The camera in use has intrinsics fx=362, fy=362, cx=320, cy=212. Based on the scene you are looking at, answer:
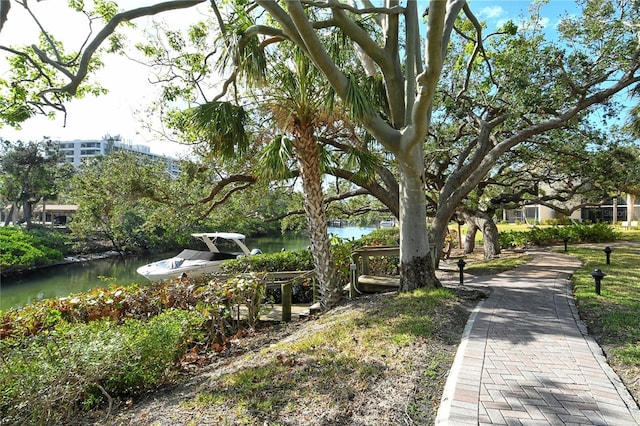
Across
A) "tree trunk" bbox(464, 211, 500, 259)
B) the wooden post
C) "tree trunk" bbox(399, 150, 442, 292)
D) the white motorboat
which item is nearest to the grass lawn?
"tree trunk" bbox(399, 150, 442, 292)

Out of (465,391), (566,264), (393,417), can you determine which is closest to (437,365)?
(465,391)

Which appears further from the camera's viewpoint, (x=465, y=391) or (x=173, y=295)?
(x=173, y=295)

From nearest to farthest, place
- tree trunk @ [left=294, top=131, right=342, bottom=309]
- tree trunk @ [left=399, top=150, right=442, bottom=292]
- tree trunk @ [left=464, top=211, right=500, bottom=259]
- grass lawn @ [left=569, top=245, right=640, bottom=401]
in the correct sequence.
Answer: grass lawn @ [left=569, top=245, right=640, bottom=401]
tree trunk @ [left=399, top=150, right=442, bottom=292]
tree trunk @ [left=294, top=131, right=342, bottom=309]
tree trunk @ [left=464, top=211, right=500, bottom=259]

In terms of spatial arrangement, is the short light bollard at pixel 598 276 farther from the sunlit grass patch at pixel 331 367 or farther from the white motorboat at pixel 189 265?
the white motorboat at pixel 189 265

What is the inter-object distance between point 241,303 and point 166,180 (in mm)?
5804

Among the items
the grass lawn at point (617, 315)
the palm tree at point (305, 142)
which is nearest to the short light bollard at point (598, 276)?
the grass lawn at point (617, 315)

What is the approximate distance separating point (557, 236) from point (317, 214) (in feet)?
60.1

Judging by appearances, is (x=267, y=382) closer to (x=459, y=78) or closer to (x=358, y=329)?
(x=358, y=329)

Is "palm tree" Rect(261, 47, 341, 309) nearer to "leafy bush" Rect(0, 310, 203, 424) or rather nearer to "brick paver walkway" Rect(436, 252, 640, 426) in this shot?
"brick paver walkway" Rect(436, 252, 640, 426)

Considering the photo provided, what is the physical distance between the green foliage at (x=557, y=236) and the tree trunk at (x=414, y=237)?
15100 millimetres

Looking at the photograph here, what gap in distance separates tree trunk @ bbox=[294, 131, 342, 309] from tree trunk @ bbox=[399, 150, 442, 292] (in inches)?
61.8

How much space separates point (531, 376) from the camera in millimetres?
3566

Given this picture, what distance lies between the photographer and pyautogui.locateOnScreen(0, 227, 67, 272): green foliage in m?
23.0

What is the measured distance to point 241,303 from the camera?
6.46m
